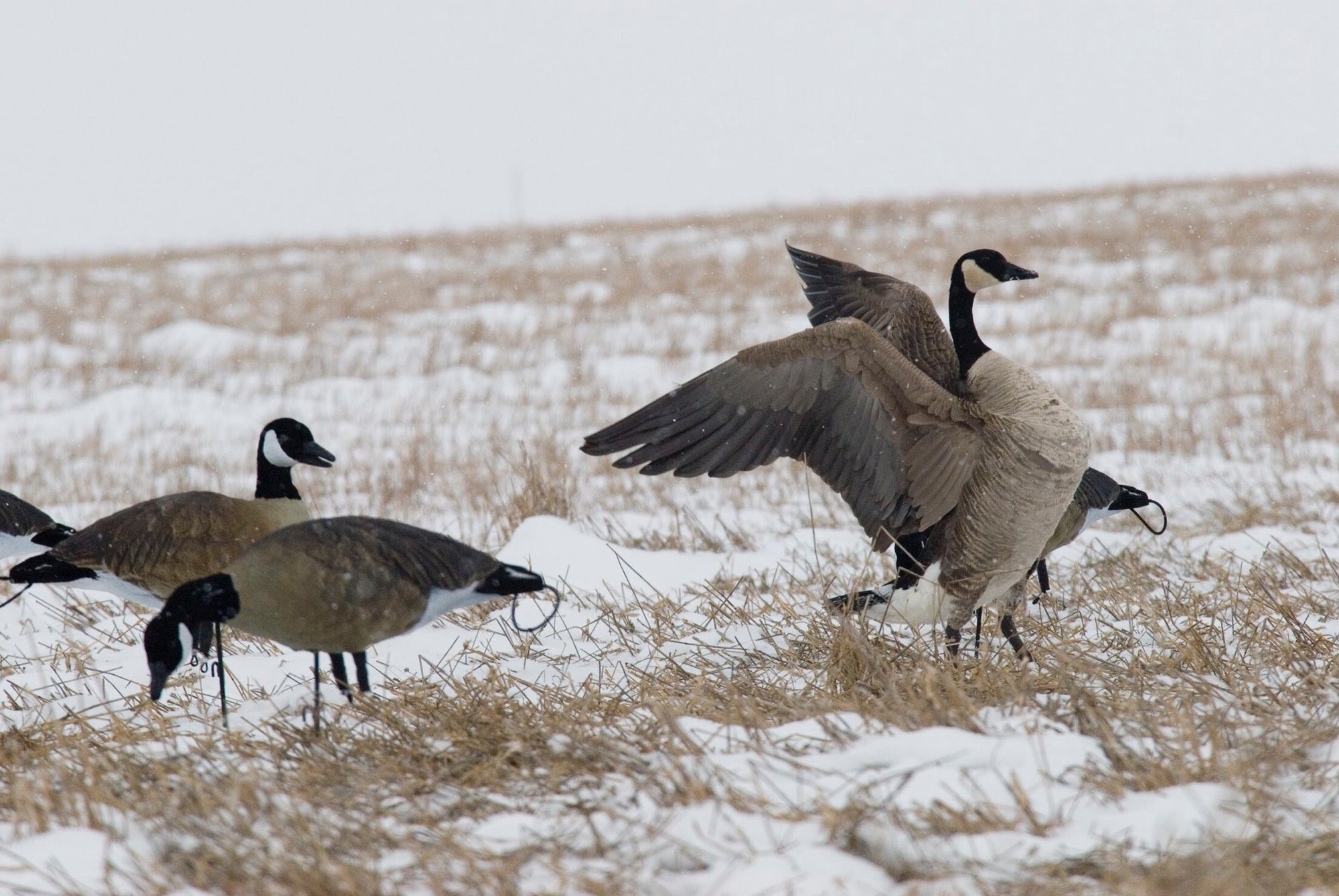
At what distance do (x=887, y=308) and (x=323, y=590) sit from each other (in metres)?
2.63

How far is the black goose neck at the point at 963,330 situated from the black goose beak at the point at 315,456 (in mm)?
2270

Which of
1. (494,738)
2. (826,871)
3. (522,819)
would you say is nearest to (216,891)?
(522,819)

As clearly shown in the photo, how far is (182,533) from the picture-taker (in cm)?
367

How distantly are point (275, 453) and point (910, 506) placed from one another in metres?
2.13

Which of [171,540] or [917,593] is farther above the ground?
[171,540]

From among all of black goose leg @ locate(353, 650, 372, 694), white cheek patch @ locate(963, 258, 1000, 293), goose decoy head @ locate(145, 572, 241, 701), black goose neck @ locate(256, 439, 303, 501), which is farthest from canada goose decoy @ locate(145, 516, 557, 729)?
white cheek patch @ locate(963, 258, 1000, 293)

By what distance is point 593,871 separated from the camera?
7.67ft

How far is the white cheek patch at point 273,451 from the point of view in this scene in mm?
3670

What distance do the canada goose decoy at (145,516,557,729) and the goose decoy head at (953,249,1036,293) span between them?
7.28ft

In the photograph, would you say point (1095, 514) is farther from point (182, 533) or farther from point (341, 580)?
point (182, 533)

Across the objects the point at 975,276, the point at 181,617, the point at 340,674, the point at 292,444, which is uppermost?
the point at 975,276

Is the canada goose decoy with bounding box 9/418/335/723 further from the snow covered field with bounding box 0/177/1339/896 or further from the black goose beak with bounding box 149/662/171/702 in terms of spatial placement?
the black goose beak with bounding box 149/662/171/702

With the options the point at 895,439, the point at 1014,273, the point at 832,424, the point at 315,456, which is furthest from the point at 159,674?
the point at 1014,273

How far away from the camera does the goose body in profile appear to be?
4496mm
